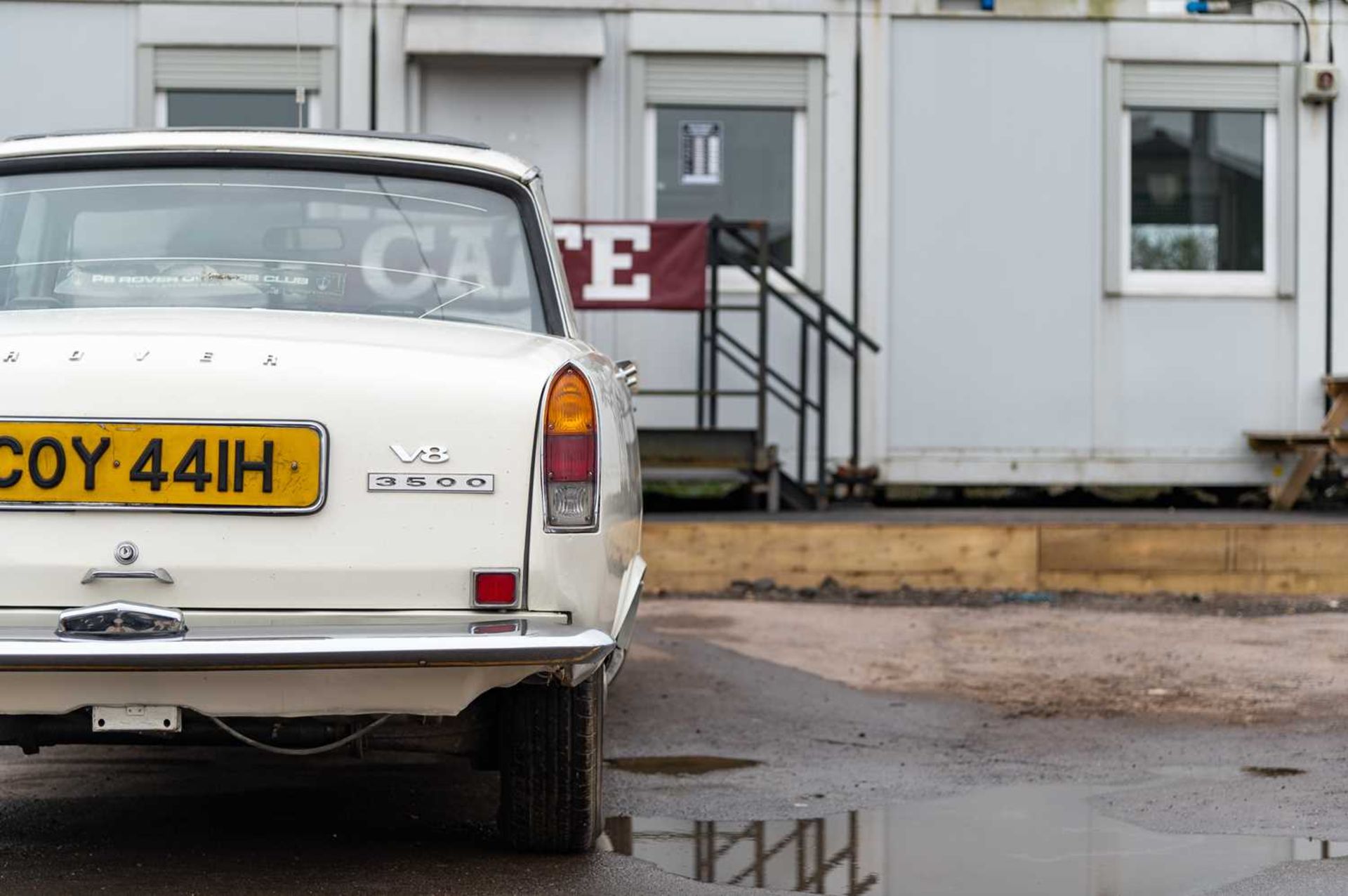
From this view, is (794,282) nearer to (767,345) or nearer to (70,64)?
(767,345)

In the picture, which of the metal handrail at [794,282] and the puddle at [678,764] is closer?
the puddle at [678,764]

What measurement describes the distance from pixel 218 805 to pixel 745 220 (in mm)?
7627

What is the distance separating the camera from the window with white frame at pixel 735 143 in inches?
470

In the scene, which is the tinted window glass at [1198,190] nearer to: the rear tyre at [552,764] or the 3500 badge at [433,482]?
the rear tyre at [552,764]

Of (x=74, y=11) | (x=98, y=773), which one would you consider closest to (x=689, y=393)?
(x=74, y=11)

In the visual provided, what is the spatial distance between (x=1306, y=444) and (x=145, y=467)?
9.26m

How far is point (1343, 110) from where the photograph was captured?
12219 millimetres

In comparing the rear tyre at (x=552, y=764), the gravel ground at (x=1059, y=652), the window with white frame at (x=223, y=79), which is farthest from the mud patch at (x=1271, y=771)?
the window with white frame at (x=223, y=79)

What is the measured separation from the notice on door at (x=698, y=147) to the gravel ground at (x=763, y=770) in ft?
14.8

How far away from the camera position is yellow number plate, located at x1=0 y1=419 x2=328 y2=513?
3703mm

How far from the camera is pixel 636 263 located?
10.8 metres

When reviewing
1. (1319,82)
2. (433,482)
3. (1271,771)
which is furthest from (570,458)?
(1319,82)

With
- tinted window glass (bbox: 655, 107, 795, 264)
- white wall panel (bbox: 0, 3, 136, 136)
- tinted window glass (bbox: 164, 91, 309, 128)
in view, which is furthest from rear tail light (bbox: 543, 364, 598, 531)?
white wall panel (bbox: 0, 3, 136, 136)

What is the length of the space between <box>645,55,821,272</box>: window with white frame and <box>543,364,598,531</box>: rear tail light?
8.09 metres
